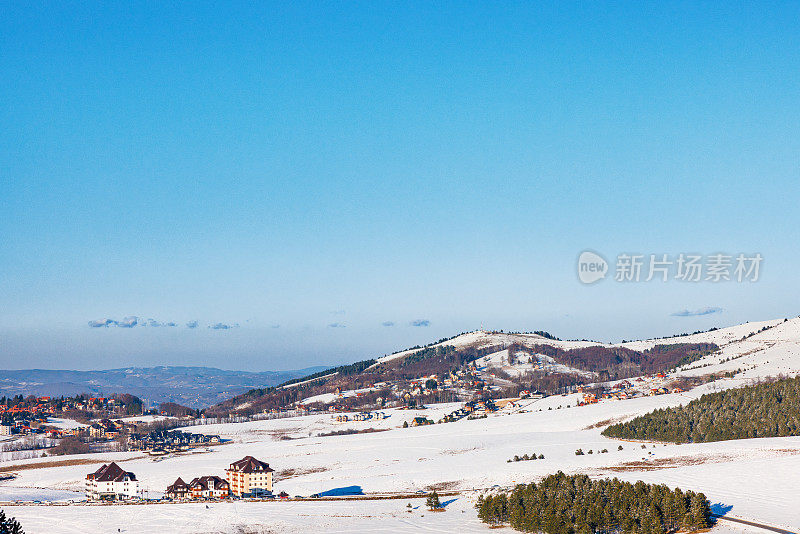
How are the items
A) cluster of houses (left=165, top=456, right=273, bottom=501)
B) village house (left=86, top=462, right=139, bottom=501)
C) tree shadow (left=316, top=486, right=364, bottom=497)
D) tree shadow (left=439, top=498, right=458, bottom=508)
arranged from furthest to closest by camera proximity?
village house (left=86, top=462, right=139, bottom=501)
cluster of houses (left=165, top=456, right=273, bottom=501)
tree shadow (left=316, top=486, right=364, bottom=497)
tree shadow (left=439, top=498, right=458, bottom=508)

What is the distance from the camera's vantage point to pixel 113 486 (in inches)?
4331

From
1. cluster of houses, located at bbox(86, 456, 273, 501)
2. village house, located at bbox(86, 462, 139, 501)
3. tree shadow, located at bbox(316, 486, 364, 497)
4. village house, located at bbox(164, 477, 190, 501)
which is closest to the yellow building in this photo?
cluster of houses, located at bbox(86, 456, 273, 501)

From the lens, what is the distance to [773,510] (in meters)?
74.1

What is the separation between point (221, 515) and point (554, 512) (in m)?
36.0

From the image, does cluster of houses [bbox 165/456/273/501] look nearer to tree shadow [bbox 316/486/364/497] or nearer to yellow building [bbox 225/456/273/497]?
yellow building [bbox 225/456/273/497]

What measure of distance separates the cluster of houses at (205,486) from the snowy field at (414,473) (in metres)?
4.14

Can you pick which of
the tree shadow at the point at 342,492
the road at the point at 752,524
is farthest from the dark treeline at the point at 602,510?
the tree shadow at the point at 342,492

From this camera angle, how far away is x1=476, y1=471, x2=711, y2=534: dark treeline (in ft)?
228

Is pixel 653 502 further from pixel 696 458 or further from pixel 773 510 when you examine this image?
pixel 696 458

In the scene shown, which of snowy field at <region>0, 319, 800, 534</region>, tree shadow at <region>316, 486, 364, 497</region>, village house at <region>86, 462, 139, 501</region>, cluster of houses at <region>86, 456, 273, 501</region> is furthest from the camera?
village house at <region>86, 462, 139, 501</region>

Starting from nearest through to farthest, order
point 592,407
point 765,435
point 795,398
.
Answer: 1. point 765,435
2. point 795,398
3. point 592,407

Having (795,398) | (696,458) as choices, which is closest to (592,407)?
(795,398)

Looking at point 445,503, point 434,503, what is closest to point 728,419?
point 445,503

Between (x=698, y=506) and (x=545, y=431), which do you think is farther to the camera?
(x=545, y=431)
